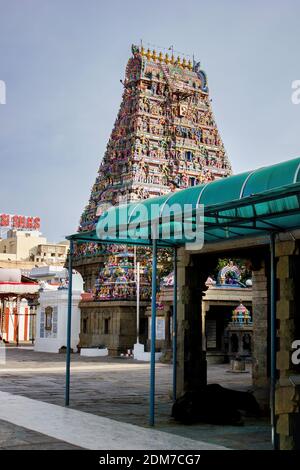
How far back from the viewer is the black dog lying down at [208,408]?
12672mm

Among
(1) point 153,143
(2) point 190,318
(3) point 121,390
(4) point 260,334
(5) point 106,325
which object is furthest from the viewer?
(1) point 153,143

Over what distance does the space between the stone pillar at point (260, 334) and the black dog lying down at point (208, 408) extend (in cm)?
237

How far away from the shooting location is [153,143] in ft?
170

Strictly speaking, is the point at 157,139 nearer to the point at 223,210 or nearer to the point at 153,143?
the point at 153,143

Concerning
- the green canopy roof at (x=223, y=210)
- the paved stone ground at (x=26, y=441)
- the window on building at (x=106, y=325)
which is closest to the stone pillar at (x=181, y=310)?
the green canopy roof at (x=223, y=210)

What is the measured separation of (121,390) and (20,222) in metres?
84.3

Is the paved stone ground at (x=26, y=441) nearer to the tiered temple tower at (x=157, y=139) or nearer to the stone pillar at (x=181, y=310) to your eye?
the stone pillar at (x=181, y=310)

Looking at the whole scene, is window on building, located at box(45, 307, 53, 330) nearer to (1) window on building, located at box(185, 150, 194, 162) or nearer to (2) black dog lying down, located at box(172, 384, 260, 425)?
(1) window on building, located at box(185, 150, 194, 162)

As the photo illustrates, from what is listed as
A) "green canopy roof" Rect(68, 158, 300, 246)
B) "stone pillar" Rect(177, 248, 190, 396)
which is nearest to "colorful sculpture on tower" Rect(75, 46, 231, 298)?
"stone pillar" Rect(177, 248, 190, 396)

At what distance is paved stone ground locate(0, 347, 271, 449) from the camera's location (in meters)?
11.6

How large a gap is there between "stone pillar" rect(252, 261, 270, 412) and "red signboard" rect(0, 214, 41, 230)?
84875 millimetres

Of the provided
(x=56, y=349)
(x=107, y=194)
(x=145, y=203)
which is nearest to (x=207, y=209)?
(x=145, y=203)

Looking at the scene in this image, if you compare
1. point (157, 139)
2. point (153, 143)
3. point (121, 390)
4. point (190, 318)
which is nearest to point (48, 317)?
point (153, 143)
